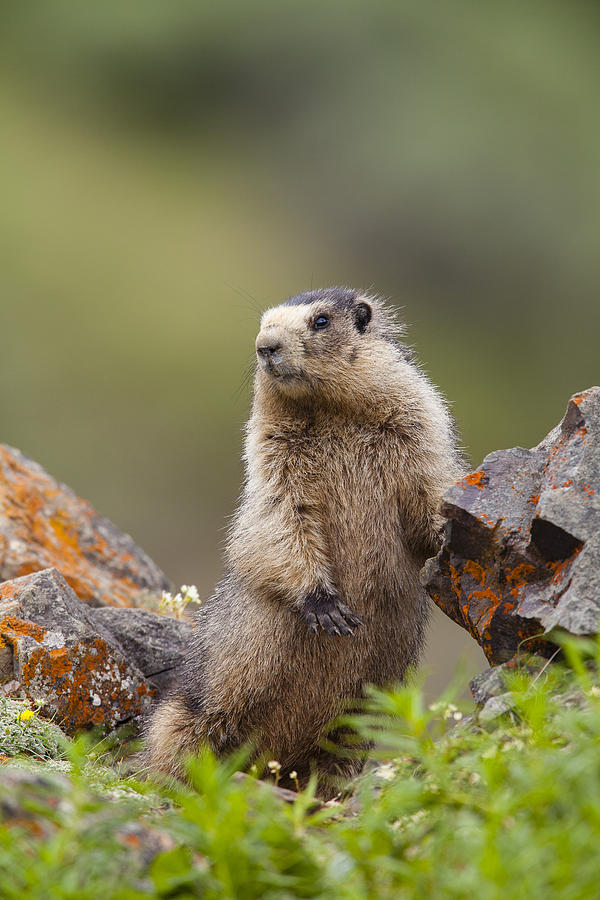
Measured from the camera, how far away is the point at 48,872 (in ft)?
8.69

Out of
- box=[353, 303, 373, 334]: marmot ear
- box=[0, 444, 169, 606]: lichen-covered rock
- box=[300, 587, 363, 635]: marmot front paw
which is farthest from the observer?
box=[0, 444, 169, 606]: lichen-covered rock

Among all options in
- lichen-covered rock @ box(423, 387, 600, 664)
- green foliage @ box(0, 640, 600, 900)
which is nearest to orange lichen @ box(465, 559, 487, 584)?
lichen-covered rock @ box(423, 387, 600, 664)

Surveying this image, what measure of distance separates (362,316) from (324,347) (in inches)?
21.8

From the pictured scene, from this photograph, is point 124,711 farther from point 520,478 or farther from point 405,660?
point 520,478

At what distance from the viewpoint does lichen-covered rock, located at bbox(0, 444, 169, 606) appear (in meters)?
8.52

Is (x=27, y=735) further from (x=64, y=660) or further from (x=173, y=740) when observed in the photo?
(x=173, y=740)

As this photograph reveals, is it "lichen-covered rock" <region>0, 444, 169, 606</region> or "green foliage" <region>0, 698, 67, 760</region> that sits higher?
"lichen-covered rock" <region>0, 444, 169, 606</region>

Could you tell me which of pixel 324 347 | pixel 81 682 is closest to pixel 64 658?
pixel 81 682

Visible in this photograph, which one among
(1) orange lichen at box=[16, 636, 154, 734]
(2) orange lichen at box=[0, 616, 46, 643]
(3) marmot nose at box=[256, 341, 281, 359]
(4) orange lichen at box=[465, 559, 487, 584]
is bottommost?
(1) orange lichen at box=[16, 636, 154, 734]

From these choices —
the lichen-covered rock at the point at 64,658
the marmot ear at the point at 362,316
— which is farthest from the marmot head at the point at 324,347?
the lichen-covered rock at the point at 64,658

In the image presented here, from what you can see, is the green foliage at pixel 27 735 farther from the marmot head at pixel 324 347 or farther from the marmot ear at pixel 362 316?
the marmot ear at pixel 362 316

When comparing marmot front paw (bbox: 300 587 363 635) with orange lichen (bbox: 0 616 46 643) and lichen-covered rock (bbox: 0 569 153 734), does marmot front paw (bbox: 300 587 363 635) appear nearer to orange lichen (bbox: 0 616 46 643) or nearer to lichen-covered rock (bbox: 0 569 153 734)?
lichen-covered rock (bbox: 0 569 153 734)

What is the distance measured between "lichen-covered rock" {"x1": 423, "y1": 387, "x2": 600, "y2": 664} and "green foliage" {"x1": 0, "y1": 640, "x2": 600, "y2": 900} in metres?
1.44

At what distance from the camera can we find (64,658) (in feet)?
21.0
